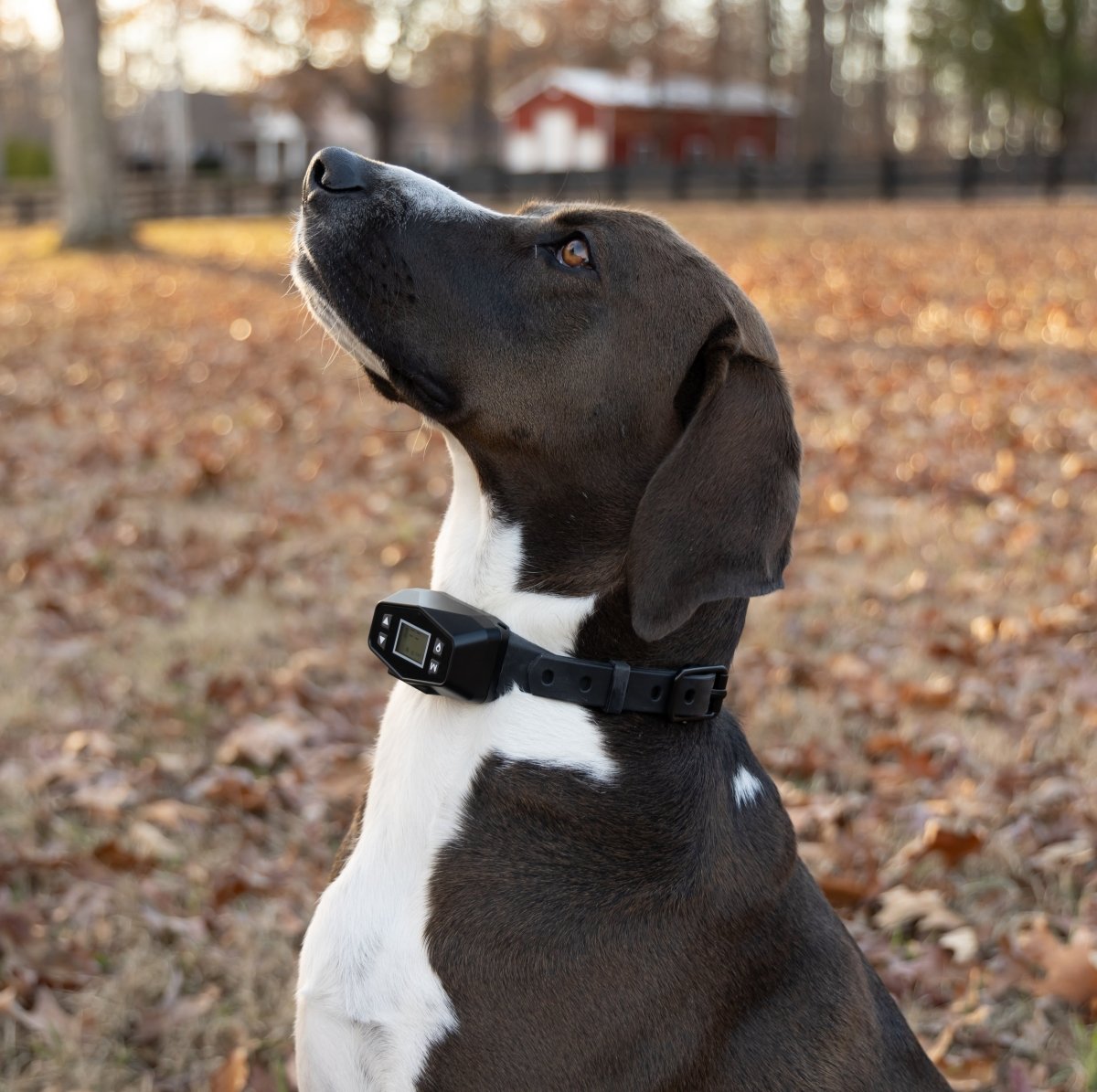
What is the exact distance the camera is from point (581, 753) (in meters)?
2.51

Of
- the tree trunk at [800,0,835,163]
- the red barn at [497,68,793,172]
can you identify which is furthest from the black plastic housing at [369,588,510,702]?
the red barn at [497,68,793,172]

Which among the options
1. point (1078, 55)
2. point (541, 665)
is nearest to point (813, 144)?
point (1078, 55)

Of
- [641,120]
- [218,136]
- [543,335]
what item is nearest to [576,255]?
[543,335]

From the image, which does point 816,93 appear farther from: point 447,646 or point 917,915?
point 447,646

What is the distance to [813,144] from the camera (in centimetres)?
4066

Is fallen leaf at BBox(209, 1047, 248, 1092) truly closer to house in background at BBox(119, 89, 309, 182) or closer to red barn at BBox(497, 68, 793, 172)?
house in background at BBox(119, 89, 309, 182)

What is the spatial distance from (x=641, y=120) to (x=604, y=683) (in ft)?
209

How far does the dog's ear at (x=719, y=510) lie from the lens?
244cm

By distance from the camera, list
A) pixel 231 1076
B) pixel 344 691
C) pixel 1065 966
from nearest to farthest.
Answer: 1. pixel 231 1076
2. pixel 1065 966
3. pixel 344 691

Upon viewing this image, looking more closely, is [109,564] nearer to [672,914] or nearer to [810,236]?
[672,914]

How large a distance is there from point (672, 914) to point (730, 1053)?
0.27m

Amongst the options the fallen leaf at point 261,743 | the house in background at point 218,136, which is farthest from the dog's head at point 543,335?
the house in background at point 218,136

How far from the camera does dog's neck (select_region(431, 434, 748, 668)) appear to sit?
2609 millimetres

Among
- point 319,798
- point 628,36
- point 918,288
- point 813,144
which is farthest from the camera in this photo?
point 628,36
